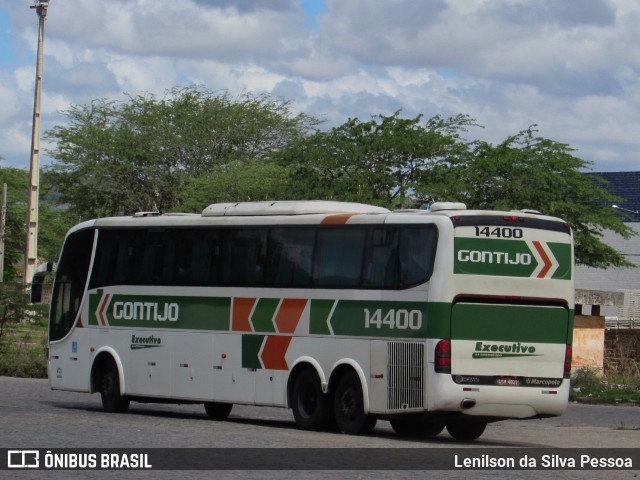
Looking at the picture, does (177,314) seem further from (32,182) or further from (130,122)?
(130,122)

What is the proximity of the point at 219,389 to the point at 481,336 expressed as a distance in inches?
205

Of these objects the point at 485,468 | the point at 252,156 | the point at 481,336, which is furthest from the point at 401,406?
the point at 252,156

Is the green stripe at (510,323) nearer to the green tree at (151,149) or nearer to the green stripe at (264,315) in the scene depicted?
the green stripe at (264,315)

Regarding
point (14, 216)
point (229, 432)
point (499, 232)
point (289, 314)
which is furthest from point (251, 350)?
point (14, 216)

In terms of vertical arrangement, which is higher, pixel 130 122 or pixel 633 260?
pixel 130 122

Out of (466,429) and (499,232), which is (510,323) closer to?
(499,232)

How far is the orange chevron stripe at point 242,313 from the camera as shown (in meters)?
21.5

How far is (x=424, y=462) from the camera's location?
583 inches

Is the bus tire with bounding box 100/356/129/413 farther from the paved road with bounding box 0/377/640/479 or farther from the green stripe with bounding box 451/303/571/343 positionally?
the green stripe with bounding box 451/303/571/343

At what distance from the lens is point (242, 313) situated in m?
21.7

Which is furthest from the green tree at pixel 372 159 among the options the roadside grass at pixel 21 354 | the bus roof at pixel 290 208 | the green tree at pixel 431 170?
the bus roof at pixel 290 208

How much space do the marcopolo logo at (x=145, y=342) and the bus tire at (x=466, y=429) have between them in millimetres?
5405

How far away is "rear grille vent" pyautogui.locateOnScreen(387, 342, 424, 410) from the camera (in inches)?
736

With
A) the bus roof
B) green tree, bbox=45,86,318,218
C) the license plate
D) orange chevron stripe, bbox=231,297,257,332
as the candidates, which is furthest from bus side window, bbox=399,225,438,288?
green tree, bbox=45,86,318,218
